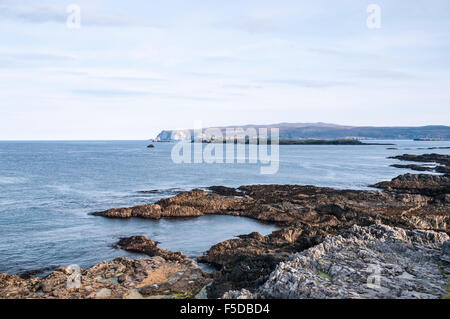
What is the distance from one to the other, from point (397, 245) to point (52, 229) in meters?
25.4

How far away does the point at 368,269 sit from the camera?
1545 cm

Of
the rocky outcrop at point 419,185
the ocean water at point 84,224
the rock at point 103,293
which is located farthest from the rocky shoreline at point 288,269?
the rocky outcrop at point 419,185

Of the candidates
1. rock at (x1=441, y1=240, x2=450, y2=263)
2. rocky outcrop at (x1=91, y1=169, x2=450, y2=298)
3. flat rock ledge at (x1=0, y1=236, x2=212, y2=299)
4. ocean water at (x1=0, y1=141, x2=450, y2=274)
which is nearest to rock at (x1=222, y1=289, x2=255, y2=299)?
rocky outcrop at (x1=91, y1=169, x2=450, y2=298)

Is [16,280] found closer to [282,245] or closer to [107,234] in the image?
[107,234]

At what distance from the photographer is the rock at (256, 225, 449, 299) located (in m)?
13.4

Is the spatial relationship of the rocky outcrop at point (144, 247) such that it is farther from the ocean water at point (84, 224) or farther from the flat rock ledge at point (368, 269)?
the flat rock ledge at point (368, 269)

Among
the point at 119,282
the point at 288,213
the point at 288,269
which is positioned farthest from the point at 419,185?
the point at 119,282

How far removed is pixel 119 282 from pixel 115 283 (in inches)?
7.1

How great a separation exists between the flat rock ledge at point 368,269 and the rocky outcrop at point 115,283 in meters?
4.50

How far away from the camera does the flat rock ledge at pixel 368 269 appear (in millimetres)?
13367

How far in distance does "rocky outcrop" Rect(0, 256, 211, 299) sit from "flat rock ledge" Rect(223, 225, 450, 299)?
4.50m

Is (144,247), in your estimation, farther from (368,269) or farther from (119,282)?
(368,269)

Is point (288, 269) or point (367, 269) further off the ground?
point (288, 269)
